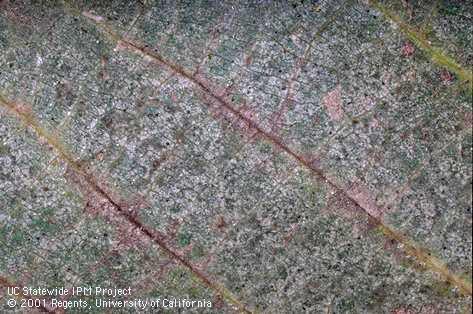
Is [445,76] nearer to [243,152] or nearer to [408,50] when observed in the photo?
[408,50]

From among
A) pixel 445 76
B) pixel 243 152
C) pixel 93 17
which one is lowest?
pixel 243 152

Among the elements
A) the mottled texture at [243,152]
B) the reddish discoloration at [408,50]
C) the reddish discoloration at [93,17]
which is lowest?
the mottled texture at [243,152]

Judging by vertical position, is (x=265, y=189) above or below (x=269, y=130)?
below

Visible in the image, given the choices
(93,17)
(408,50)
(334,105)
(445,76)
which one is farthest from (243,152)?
(445,76)

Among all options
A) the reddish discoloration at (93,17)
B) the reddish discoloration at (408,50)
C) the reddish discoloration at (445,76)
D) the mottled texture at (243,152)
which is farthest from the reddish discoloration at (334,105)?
the reddish discoloration at (93,17)

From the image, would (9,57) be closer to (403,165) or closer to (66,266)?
(66,266)

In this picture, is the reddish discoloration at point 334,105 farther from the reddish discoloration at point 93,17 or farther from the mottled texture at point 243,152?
the reddish discoloration at point 93,17

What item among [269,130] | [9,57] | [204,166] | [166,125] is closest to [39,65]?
[9,57]

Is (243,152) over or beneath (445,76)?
beneath
